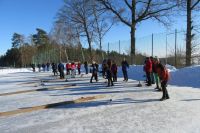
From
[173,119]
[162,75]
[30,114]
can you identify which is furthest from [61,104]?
[173,119]

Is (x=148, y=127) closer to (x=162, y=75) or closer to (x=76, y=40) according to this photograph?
→ (x=162, y=75)

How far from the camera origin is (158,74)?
52.2ft

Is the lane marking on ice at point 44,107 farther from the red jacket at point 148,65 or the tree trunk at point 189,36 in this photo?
the tree trunk at point 189,36

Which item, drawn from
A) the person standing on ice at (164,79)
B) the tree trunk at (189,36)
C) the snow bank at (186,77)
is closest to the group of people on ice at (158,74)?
the person standing on ice at (164,79)

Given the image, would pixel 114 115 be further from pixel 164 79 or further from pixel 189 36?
pixel 189 36

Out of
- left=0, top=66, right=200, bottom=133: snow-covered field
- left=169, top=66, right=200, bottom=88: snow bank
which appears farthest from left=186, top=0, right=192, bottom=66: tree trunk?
left=0, top=66, right=200, bottom=133: snow-covered field

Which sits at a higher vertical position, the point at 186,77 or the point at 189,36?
the point at 189,36

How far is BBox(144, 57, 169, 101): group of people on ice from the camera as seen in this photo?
1553cm

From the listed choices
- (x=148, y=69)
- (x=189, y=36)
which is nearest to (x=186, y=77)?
(x=148, y=69)

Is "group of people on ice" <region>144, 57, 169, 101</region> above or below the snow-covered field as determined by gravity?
above

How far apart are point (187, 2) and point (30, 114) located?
842 inches

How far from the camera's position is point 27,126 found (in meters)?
12.2

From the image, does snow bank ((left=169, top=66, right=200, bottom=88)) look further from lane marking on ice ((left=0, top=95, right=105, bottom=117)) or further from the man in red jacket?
lane marking on ice ((left=0, top=95, right=105, bottom=117))

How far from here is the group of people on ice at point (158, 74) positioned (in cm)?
1553
